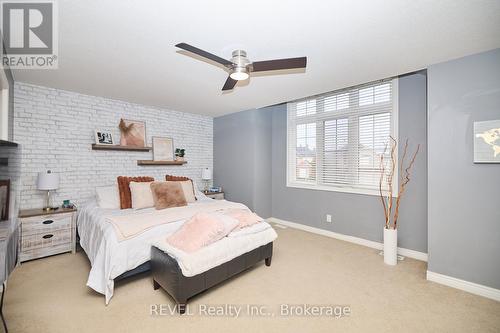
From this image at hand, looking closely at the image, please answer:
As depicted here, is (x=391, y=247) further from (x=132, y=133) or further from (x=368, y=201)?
(x=132, y=133)

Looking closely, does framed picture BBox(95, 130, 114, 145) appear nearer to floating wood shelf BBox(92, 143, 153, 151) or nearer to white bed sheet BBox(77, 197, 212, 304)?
floating wood shelf BBox(92, 143, 153, 151)

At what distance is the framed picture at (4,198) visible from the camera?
2.65 ft

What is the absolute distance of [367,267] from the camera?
2779 mm

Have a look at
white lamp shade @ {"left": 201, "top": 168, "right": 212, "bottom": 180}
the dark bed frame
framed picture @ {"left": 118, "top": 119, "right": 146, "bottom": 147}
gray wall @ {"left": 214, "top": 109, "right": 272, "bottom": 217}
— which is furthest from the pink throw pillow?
framed picture @ {"left": 118, "top": 119, "right": 146, "bottom": 147}

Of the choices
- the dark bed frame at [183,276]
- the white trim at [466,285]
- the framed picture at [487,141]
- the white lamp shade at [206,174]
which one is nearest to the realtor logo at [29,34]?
the dark bed frame at [183,276]

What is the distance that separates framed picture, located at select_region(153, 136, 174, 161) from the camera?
442 centimetres

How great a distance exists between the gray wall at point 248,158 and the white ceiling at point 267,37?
1.65 metres

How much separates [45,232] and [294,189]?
392 centimetres

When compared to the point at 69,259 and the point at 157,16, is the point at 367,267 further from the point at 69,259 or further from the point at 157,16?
the point at 69,259

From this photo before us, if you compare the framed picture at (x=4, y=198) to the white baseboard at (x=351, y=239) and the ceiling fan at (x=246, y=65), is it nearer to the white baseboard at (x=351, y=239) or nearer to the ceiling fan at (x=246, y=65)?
the ceiling fan at (x=246, y=65)

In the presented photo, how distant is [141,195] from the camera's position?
11.1 feet

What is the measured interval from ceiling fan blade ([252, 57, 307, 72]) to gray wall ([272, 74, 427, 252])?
6.79 feet

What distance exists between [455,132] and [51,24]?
3.88m

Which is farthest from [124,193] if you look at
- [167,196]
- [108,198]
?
[167,196]
